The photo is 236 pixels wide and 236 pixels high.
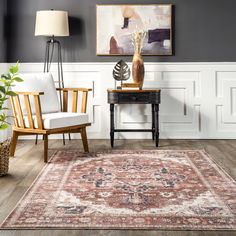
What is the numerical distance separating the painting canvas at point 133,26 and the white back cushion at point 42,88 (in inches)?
39.2

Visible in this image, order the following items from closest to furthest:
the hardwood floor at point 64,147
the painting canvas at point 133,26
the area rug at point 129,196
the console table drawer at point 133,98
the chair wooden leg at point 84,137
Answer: the hardwood floor at point 64,147
the area rug at point 129,196
the chair wooden leg at point 84,137
the console table drawer at point 133,98
the painting canvas at point 133,26

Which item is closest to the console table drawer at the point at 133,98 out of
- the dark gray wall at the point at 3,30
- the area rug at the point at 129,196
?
the area rug at the point at 129,196

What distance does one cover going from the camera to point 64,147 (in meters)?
4.46

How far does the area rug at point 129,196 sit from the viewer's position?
212 centimetres

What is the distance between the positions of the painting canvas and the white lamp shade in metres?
0.52

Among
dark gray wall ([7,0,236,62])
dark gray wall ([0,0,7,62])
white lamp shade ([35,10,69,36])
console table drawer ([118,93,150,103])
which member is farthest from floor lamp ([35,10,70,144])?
console table drawer ([118,93,150,103])

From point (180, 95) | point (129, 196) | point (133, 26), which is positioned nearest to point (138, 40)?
point (133, 26)

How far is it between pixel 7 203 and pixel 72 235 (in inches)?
25.5

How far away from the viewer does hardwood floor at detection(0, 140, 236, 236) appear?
6.49 ft

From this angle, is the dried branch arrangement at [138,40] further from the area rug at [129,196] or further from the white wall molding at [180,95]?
the area rug at [129,196]

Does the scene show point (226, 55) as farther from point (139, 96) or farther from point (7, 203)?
point (7, 203)

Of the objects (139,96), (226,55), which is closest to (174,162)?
(139,96)

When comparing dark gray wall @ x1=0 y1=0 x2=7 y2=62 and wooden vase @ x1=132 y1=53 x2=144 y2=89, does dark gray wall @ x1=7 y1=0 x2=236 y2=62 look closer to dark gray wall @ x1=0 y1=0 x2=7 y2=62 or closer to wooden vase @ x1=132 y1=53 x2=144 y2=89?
dark gray wall @ x1=0 y1=0 x2=7 y2=62

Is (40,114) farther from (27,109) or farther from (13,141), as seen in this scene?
(13,141)
